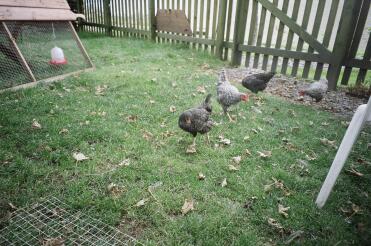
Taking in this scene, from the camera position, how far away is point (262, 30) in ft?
22.2

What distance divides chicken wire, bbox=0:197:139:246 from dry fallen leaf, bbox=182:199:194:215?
1.75 feet

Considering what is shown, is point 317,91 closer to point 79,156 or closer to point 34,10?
point 79,156

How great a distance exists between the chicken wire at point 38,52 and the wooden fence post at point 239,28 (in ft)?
12.5

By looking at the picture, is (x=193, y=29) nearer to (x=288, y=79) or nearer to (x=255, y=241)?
(x=288, y=79)

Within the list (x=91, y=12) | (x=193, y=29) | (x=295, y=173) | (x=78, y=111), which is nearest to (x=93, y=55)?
(x=193, y=29)

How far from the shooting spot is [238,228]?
232 centimetres

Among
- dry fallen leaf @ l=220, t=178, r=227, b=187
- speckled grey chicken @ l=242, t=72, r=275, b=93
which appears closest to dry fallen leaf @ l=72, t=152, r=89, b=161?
dry fallen leaf @ l=220, t=178, r=227, b=187

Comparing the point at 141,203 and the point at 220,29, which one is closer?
the point at 141,203

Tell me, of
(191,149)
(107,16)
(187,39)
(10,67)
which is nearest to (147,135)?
(191,149)

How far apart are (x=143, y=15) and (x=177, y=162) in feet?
26.2

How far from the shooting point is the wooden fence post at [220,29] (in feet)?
23.9

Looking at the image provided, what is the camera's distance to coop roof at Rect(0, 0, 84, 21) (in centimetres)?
481

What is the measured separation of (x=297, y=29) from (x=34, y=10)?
564 centimetres

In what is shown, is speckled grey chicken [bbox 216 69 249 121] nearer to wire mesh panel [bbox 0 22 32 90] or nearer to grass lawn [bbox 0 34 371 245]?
grass lawn [bbox 0 34 371 245]
